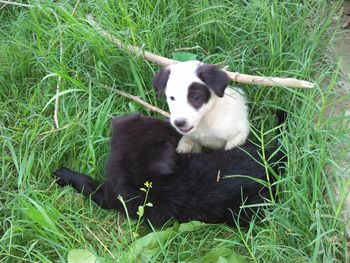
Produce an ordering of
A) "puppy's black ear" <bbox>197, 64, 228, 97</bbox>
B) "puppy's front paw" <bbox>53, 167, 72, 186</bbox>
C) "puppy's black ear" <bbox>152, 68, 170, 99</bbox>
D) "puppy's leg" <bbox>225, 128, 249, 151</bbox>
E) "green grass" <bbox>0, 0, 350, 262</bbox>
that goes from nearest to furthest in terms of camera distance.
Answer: "green grass" <bbox>0, 0, 350, 262</bbox> < "puppy's black ear" <bbox>197, 64, 228, 97</bbox> < "puppy's black ear" <bbox>152, 68, 170, 99</bbox> < "puppy's leg" <bbox>225, 128, 249, 151</bbox> < "puppy's front paw" <bbox>53, 167, 72, 186</bbox>

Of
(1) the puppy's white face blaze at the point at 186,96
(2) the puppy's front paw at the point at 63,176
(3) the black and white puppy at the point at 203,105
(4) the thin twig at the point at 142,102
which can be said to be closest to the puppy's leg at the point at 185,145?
(3) the black and white puppy at the point at 203,105

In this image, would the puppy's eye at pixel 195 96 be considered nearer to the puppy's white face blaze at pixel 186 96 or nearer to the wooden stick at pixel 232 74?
the puppy's white face blaze at pixel 186 96

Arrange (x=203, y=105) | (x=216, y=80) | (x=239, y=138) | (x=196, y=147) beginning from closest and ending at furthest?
(x=216, y=80), (x=203, y=105), (x=239, y=138), (x=196, y=147)

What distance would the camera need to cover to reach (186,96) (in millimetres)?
2479

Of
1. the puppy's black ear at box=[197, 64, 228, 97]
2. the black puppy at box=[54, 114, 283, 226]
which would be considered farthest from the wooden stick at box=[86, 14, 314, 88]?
the black puppy at box=[54, 114, 283, 226]

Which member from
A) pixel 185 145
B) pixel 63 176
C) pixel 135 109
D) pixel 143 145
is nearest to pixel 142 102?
pixel 135 109

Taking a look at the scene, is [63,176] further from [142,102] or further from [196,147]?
[196,147]

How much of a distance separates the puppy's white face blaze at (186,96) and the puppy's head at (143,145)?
0.38 feet

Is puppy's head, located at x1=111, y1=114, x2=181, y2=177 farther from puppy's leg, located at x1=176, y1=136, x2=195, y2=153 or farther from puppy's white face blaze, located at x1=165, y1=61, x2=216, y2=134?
puppy's leg, located at x1=176, y1=136, x2=195, y2=153

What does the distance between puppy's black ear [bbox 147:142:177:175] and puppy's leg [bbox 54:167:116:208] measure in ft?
1.37

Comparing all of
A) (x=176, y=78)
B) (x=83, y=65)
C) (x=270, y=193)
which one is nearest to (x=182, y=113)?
(x=176, y=78)

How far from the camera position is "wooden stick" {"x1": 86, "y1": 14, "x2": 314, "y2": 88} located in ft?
8.21

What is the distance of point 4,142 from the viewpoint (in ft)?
9.88

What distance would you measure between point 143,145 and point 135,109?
57 centimetres
